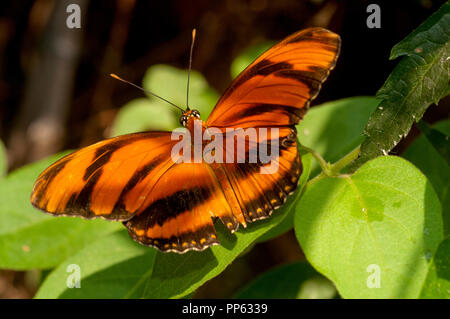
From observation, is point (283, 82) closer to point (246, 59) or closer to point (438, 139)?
point (438, 139)

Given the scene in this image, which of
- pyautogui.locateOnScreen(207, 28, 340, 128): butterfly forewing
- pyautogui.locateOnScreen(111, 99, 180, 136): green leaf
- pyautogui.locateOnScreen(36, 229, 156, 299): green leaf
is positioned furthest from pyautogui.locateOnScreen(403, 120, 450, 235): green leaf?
pyautogui.locateOnScreen(111, 99, 180, 136): green leaf

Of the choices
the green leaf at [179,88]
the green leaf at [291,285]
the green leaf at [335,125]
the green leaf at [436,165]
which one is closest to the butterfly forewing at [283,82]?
the green leaf at [335,125]

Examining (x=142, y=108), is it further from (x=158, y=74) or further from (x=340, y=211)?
(x=340, y=211)

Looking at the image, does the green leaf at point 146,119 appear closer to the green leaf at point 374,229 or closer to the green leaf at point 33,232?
the green leaf at point 33,232

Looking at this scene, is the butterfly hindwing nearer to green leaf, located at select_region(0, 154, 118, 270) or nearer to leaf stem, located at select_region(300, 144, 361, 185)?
leaf stem, located at select_region(300, 144, 361, 185)

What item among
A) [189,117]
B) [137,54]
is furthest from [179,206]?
[137,54]

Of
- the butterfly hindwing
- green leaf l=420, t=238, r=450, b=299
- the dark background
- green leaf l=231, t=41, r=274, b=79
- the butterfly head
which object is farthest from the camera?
green leaf l=231, t=41, r=274, b=79
